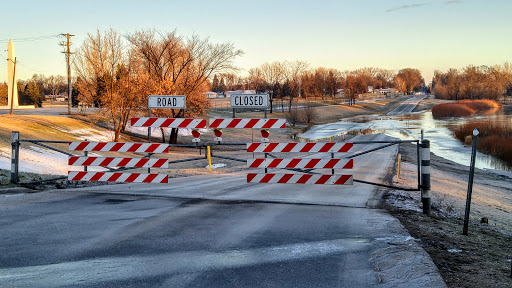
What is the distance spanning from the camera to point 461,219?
9.35m

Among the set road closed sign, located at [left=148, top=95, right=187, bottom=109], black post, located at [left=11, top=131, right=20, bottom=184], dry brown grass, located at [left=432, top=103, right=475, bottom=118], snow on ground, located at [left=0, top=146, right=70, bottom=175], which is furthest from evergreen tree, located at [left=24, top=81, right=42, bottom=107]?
road closed sign, located at [left=148, top=95, right=187, bottom=109]

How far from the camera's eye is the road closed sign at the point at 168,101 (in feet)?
37.0

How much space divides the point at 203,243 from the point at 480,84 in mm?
162173

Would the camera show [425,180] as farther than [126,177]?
No

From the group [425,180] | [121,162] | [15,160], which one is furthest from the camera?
[15,160]

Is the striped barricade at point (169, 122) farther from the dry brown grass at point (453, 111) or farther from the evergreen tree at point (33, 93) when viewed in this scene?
the evergreen tree at point (33, 93)

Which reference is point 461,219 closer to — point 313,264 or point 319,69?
point 313,264

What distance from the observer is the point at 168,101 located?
37.5 ft

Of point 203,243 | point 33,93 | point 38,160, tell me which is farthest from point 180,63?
point 33,93

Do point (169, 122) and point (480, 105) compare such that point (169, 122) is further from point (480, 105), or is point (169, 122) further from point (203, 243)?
point (480, 105)

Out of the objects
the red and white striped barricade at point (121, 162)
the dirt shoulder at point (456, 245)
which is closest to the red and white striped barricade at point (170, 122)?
the red and white striped barricade at point (121, 162)

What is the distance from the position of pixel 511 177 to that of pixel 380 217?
25.0 metres

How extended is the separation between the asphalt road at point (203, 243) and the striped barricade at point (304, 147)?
1.10m

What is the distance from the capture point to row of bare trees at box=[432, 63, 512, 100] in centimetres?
14312
